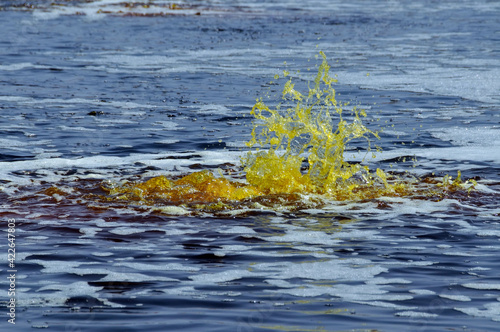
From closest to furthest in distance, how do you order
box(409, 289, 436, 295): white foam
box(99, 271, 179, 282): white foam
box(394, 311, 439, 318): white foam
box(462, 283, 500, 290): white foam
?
box(394, 311, 439, 318): white foam
box(409, 289, 436, 295): white foam
box(462, 283, 500, 290): white foam
box(99, 271, 179, 282): white foam

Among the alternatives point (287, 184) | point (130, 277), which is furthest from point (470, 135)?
point (130, 277)

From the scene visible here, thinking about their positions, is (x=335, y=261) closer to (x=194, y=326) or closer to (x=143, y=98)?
(x=194, y=326)

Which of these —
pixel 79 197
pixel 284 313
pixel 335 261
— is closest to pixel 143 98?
pixel 79 197

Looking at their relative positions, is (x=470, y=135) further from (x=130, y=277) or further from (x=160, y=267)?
(x=130, y=277)

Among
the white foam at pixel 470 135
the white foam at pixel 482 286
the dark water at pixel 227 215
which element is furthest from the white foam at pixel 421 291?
the white foam at pixel 470 135

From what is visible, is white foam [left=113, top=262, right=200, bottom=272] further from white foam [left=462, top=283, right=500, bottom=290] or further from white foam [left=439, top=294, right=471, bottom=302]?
white foam [left=462, top=283, right=500, bottom=290]

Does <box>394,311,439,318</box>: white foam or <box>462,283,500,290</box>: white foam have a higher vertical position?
<box>394,311,439,318</box>: white foam

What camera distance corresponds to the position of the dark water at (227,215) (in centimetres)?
505

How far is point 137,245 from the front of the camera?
21.4 feet

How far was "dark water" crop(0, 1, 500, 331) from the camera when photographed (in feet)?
16.6

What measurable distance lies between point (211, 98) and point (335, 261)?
31.0 feet

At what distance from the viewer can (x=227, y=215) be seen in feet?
25.0

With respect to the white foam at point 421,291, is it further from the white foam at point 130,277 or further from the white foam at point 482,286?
the white foam at point 130,277

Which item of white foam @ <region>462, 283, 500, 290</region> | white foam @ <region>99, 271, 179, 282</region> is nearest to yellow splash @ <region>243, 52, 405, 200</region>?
white foam @ <region>462, 283, 500, 290</region>
